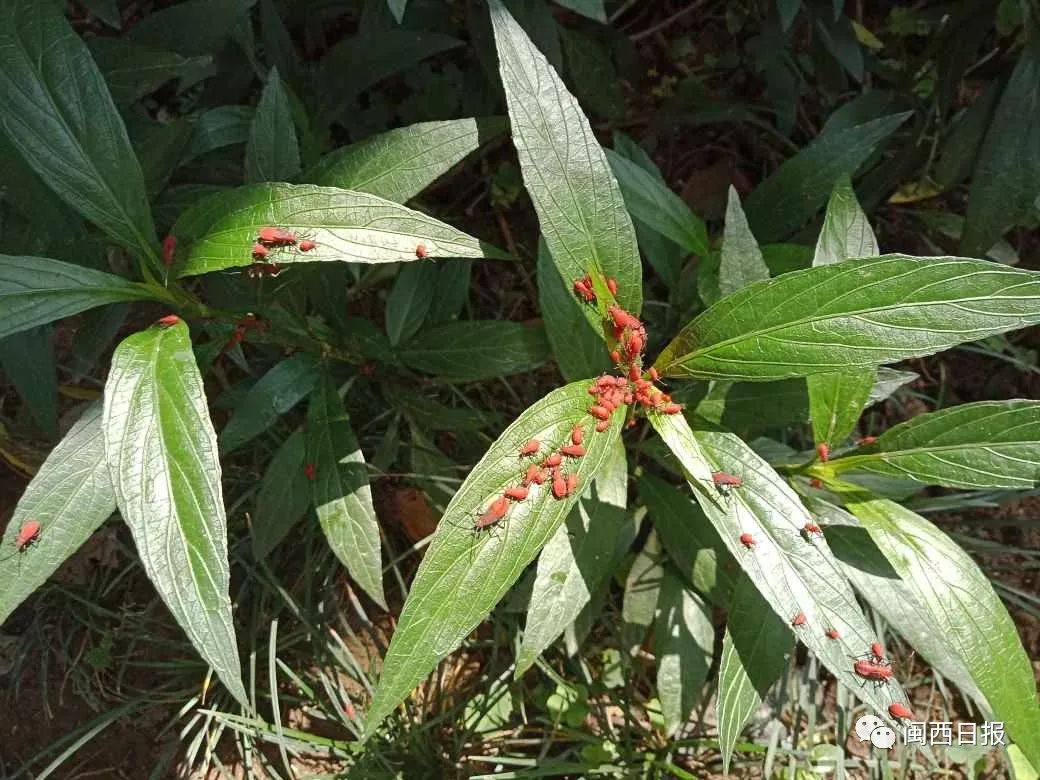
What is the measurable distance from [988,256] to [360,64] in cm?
178

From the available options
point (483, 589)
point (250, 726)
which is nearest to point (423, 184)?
point (483, 589)

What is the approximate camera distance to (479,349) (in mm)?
1697

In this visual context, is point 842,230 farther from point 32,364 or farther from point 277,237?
point 32,364

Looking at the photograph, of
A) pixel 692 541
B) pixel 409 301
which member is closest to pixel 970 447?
pixel 692 541

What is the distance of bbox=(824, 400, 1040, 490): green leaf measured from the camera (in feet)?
4.13

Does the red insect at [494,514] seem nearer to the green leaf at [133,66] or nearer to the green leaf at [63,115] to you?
the green leaf at [63,115]

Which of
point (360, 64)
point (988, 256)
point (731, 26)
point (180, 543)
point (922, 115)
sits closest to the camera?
point (180, 543)

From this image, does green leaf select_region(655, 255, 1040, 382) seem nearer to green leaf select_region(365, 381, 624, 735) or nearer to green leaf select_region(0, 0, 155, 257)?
green leaf select_region(365, 381, 624, 735)

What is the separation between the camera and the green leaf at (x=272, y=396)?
1564 mm

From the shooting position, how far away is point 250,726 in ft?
6.79

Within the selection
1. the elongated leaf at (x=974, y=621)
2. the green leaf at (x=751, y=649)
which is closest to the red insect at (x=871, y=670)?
the elongated leaf at (x=974, y=621)

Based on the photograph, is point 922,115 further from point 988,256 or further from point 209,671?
point 209,671

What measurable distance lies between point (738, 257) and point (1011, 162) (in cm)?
80

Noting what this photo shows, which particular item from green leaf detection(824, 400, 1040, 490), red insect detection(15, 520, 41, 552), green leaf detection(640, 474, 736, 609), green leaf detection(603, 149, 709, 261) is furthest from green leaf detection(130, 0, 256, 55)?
green leaf detection(824, 400, 1040, 490)
